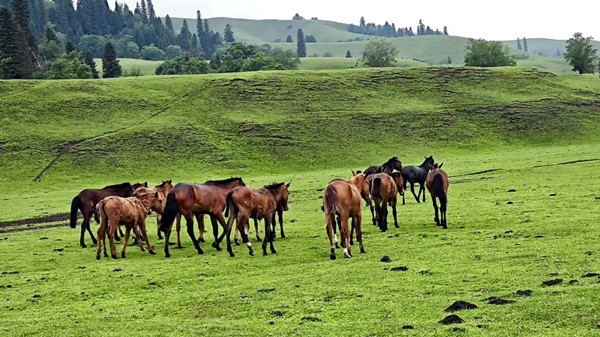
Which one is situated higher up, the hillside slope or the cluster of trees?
the cluster of trees

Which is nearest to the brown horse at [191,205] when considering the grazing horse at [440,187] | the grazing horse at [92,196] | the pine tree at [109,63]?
the grazing horse at [92,196]

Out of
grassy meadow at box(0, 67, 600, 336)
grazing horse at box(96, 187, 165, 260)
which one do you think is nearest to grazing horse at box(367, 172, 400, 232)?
grassy meadow at box(0, 67, 600, 336)

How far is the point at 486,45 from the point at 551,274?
403ft

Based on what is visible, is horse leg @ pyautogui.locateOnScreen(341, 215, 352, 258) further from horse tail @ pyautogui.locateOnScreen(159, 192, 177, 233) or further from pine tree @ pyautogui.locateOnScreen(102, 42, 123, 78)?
pine tree @ pyautogui.locateOnScreen(102, 42, 123, 78)

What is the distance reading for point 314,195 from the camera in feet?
135

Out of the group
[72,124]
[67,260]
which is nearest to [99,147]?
[72,124]

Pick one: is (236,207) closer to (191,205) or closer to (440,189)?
(191,205)

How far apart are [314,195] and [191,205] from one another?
2024 centimetres

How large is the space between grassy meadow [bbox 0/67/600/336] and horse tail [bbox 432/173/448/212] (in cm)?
106

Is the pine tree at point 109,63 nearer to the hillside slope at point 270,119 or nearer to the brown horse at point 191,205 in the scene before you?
the hillside slope at point 270,119

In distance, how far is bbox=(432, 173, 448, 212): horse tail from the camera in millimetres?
23516

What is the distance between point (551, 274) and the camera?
14289 mm

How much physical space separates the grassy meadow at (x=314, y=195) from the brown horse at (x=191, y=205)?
1018 mm

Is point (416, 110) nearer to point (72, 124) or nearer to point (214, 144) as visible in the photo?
point (214, 144)
